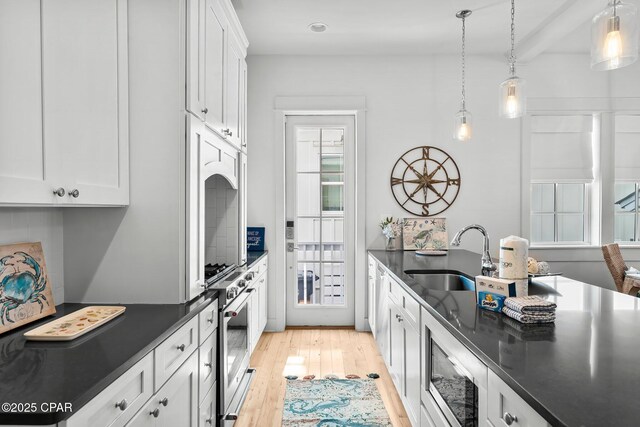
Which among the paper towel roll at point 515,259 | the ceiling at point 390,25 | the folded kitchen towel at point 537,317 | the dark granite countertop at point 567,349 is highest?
the ceiling at point 390,25

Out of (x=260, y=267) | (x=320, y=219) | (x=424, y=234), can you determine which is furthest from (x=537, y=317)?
(x=320, y=219)

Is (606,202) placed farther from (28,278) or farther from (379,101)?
(28,278)

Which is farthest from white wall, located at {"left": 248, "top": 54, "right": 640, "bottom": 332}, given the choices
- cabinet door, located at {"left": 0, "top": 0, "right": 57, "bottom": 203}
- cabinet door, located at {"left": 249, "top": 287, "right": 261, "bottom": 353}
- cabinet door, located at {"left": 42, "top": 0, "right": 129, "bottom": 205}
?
cabinet door, located at {"left": 0, "top": 0, "right": 57, "bottom": 203}

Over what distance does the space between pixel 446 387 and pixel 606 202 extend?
3.44 m

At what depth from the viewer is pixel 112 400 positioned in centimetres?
102

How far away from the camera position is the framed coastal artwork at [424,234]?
12.6 ft

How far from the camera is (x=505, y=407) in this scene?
3.35ft

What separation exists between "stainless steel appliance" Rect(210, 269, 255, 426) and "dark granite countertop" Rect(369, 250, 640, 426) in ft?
3.27

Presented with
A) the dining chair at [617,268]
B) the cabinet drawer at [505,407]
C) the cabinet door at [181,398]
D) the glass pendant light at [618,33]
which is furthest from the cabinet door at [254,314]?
the dining chair at [617,268]

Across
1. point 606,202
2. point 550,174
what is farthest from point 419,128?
point 606,202

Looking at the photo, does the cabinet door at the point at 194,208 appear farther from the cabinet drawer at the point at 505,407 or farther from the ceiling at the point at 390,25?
the ceiling at the point at 390,25

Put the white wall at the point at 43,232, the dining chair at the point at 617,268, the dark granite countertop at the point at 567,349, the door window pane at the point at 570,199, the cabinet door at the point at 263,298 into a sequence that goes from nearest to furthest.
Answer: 1. the dark granite countertop at the point at 567,349
2. the white wall at the point at 43,232
3. the dining chair at the point at 617,268
4. the cabinet door at the point at 263,298
5. the door window pane at the point at 570,199

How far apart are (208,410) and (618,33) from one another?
2314 mm

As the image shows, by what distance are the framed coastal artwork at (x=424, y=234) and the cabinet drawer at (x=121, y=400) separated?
2.97 m
